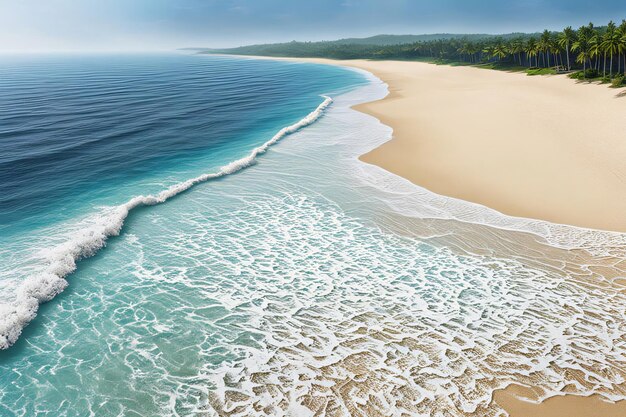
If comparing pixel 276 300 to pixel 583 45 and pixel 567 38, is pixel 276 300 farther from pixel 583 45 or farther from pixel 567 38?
pixel 567 38

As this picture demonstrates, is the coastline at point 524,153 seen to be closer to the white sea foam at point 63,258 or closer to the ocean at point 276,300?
the ocean at point 276,300

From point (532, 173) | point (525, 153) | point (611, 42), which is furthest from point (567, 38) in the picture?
point (532, 173)

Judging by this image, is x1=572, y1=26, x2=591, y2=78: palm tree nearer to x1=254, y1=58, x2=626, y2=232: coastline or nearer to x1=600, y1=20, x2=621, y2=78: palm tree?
x1=600, y1=20, x2=621, y2=78: palm tree

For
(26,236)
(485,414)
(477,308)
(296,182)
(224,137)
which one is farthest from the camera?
(224,137)

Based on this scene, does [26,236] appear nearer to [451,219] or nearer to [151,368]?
[151,368]

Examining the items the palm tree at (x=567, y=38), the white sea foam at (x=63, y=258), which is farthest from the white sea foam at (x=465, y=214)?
the palm tree at (x=567, y=38)

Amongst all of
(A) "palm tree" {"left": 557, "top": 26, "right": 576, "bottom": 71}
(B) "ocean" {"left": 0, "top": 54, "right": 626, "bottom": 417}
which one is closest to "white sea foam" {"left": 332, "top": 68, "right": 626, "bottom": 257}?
(B) "ocean" {"left": 0, "top": 54, "right": 626, "bottom": 417}

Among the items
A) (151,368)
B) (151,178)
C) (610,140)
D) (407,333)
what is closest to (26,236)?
(151,178)
